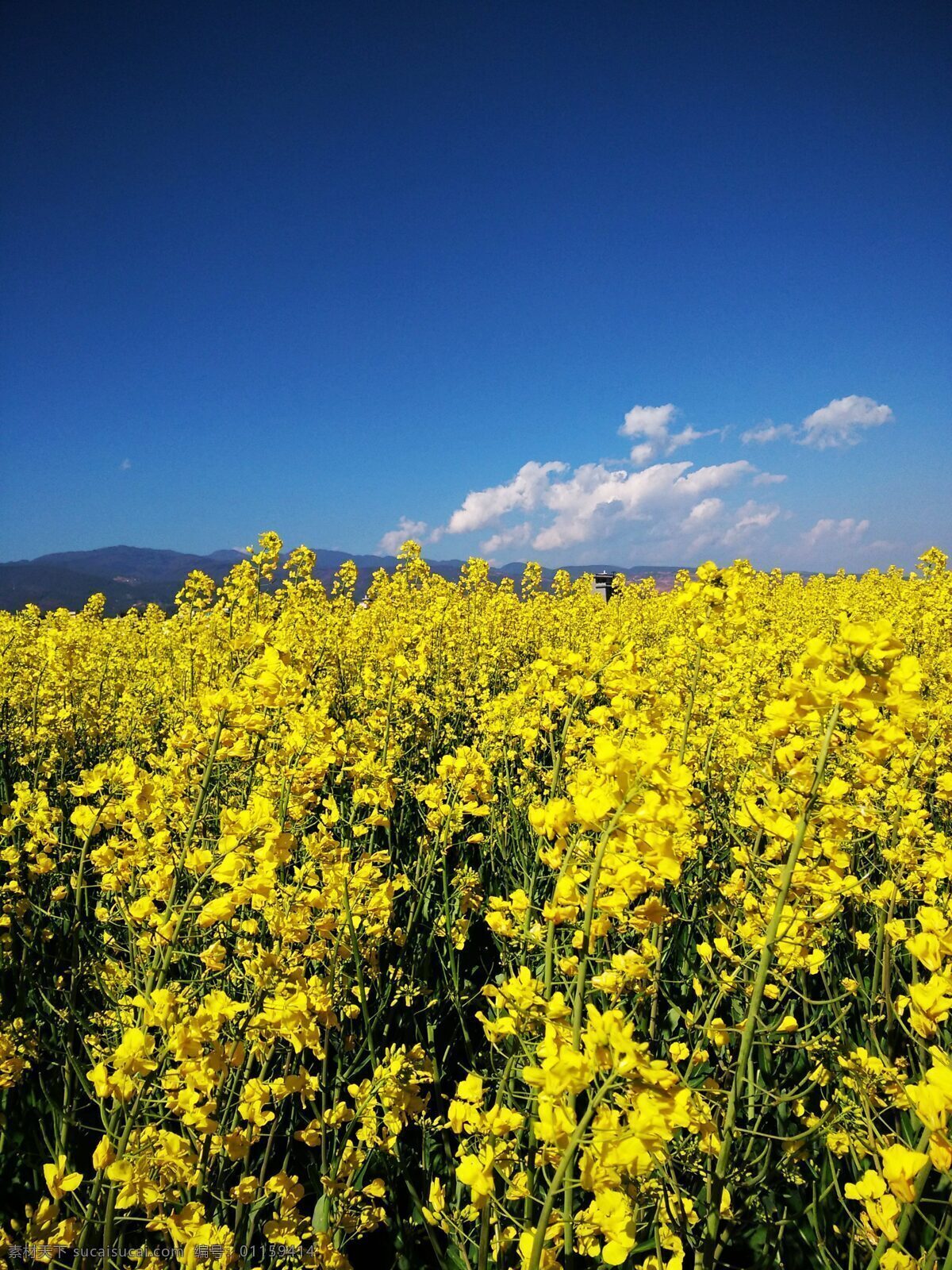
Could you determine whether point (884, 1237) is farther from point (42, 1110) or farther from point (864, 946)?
point (42, 1110)

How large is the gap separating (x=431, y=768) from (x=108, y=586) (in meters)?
119

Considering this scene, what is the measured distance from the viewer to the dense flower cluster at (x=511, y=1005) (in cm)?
143

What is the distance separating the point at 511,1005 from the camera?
5.36 feet

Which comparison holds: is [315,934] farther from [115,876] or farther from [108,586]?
[108,586]

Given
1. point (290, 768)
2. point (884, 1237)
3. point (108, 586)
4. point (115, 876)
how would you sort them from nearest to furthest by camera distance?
point (884, 1237), point (115, 876), point (290, 768), point (108, 586)

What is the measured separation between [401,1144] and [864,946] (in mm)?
2041

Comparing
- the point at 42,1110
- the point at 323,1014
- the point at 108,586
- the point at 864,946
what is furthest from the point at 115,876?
the point at 108,586

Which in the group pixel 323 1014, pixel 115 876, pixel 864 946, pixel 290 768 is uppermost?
pixel 290 768

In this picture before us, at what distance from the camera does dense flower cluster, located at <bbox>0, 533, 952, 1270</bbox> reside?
1435 mm

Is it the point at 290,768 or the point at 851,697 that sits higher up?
the point at 851,697

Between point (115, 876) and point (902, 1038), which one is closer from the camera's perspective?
point (115, 876)

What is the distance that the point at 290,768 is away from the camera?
100 inches

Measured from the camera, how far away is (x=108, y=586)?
4166 inches

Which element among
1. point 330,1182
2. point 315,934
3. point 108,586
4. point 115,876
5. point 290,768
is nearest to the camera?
point 330,1182
